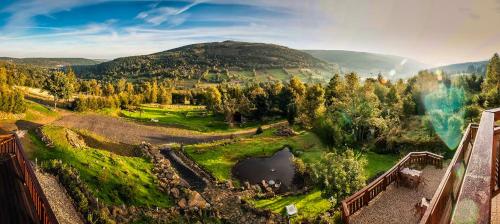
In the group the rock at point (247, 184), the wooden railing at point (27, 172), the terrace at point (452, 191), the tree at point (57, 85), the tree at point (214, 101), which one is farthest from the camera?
the tree at point (214, 101)

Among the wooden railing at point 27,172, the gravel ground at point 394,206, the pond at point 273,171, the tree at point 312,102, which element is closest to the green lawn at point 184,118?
the tree at point 312,102

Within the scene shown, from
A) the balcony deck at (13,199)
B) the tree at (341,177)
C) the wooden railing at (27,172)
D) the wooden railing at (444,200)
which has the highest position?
the wooden railing at (444,200)

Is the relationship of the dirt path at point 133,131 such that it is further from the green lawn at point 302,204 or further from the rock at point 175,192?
the green lawn at point 302,204

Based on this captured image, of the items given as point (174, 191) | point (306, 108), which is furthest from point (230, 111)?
point (174, 191)

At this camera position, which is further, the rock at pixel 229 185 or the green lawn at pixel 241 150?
the green lawn at pixel 241 150

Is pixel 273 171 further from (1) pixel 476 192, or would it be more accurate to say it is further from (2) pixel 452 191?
(1) pixel 476 192

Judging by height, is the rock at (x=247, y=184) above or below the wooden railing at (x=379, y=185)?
below

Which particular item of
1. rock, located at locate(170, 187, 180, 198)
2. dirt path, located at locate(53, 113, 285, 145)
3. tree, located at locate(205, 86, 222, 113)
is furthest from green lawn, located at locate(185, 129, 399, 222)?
tree, located at locate(205, 86, 222, 113)

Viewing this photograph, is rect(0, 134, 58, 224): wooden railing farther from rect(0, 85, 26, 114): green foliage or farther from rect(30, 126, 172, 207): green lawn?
rect(0, 85, 26, 114): green foliage
